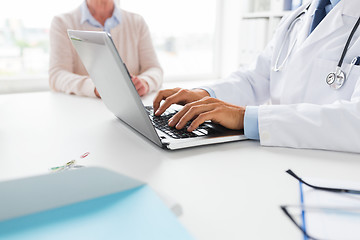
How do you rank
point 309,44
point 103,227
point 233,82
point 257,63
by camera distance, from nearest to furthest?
point 103,227 → point 309,44 → point 233,82 → point 257,63

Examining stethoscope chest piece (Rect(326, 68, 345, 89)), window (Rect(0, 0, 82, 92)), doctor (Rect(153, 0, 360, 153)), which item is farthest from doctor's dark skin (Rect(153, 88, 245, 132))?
window (Rect(0, 0, 82, 92))

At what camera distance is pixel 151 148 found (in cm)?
67

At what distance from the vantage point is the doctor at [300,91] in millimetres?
672

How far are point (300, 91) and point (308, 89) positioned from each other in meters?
0.03

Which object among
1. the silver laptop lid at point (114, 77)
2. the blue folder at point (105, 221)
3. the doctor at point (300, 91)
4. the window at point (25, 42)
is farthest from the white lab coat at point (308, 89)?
the window at point (25, 42)

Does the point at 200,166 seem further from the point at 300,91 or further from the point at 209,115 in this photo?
the point at 300,91

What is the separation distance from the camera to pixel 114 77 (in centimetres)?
65

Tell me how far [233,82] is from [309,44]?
0.29m

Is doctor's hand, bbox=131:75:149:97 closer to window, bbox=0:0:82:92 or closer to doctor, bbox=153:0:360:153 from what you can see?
doctor, bbox=153:0:360:153

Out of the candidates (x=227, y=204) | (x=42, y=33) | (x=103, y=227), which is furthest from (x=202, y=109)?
(x=42, y=33)

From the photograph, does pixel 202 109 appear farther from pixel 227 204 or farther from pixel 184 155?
pixel 227 204

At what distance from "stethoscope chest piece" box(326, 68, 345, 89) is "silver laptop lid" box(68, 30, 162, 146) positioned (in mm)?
529

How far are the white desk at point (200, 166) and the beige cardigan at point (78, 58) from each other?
0.48m

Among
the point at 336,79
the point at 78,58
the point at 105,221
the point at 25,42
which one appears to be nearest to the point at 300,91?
the point at 336,79
